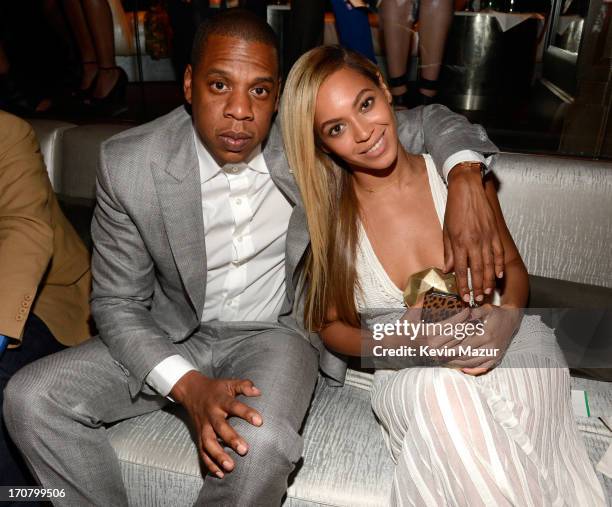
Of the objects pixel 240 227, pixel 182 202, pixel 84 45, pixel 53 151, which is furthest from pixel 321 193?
pixel 84 45

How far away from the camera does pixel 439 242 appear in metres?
1.48

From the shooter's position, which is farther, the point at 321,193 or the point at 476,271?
the point at 321,193

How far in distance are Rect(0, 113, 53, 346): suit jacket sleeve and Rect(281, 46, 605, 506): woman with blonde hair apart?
0.74 m

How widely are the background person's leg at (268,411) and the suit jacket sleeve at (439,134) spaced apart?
2.07 ft

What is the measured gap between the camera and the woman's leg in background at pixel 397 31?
8.54 ft

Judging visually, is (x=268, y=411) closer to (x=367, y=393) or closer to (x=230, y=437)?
(x=230, y=437)

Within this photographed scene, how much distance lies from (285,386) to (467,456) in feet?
1.40

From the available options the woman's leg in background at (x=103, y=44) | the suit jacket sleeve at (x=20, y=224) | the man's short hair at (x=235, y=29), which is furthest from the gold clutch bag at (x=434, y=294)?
the woman's leg in background at (x=103, y=44)

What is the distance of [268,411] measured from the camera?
1247 millimetres

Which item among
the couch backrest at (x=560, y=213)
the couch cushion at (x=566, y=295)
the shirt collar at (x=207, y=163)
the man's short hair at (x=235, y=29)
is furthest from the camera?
the couch backrest at (x=560, y=213)

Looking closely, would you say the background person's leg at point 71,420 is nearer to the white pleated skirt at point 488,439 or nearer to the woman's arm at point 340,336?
the woman's arm at point 340,336

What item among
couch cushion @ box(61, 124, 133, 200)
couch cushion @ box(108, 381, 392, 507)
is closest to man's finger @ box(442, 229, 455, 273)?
couch cushion @ box(108, 381, 392, 507)

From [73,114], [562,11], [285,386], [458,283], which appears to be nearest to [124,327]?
[285,386]

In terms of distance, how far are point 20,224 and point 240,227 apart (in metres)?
0.64
